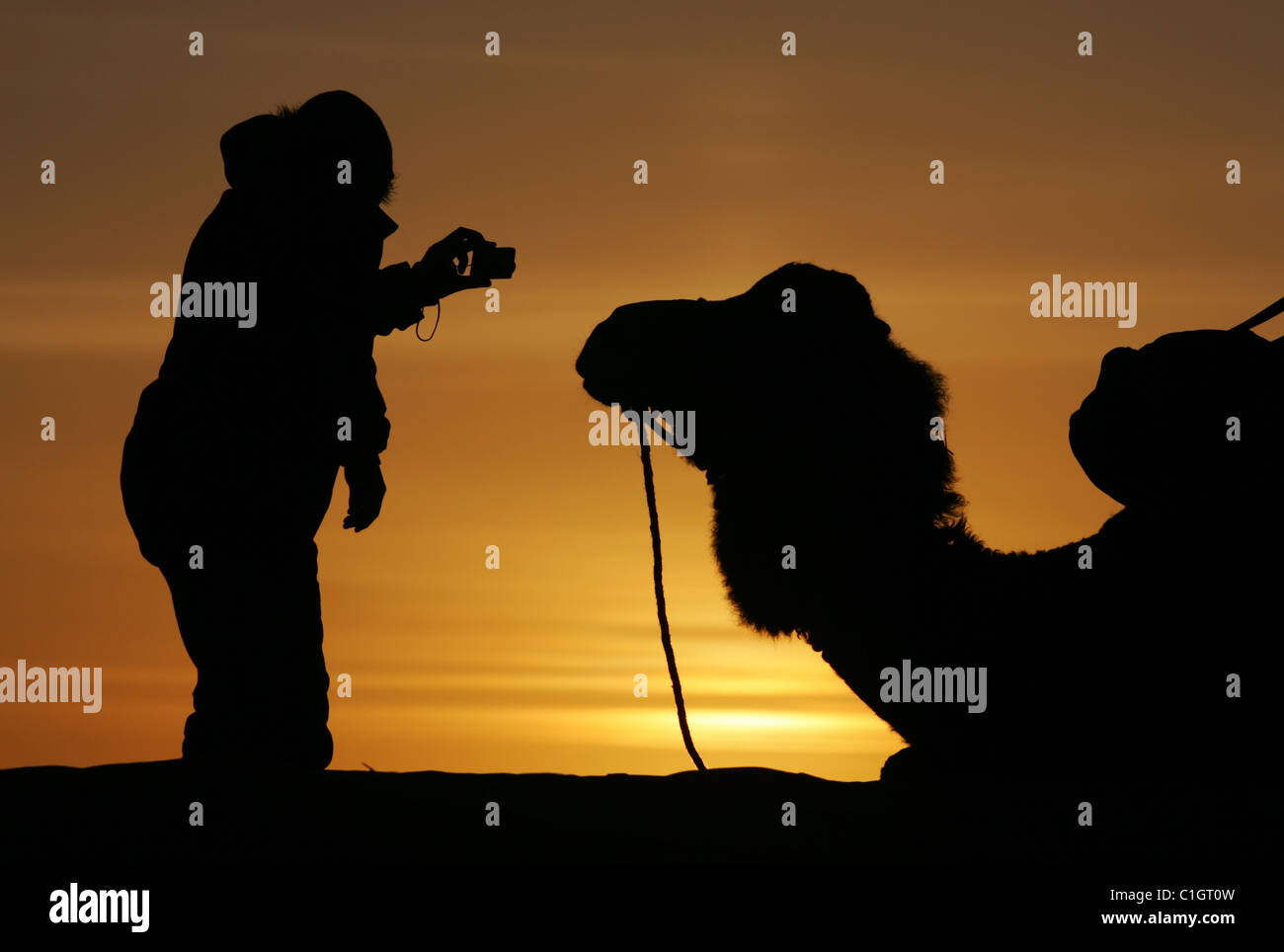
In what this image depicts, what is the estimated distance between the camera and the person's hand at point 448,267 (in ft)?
27.6

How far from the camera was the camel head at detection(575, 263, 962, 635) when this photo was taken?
8.37 metres

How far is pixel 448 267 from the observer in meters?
8.45

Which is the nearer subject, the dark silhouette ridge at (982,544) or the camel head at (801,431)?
the dark silhouette ridge at (982,544)

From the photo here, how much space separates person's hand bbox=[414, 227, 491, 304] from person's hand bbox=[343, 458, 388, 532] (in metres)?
0.91

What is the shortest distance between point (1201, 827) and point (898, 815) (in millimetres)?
1225

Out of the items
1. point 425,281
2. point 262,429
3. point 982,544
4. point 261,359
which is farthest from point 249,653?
point 982,544

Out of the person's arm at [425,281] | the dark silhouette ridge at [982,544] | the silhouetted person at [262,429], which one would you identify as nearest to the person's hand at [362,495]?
the silhouetted person at [262,429]

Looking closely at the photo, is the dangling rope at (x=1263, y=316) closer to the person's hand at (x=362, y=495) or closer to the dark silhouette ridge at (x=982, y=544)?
the dark silhouette ridge at (x=982, y=544)

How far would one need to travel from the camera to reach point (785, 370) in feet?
27.5

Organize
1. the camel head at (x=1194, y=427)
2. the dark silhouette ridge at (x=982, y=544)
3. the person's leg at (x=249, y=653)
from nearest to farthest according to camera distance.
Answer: the person's leg at (x=249, y=653) → the dark silhouette ridge at (x=982, y=544) → the camel head at (x=1194, y=427)

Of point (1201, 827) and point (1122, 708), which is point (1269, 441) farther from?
point (1201, 827)

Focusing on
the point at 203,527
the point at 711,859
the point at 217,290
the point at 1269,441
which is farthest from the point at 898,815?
the point at 217,290

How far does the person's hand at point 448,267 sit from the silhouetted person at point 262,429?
1.00 feet
